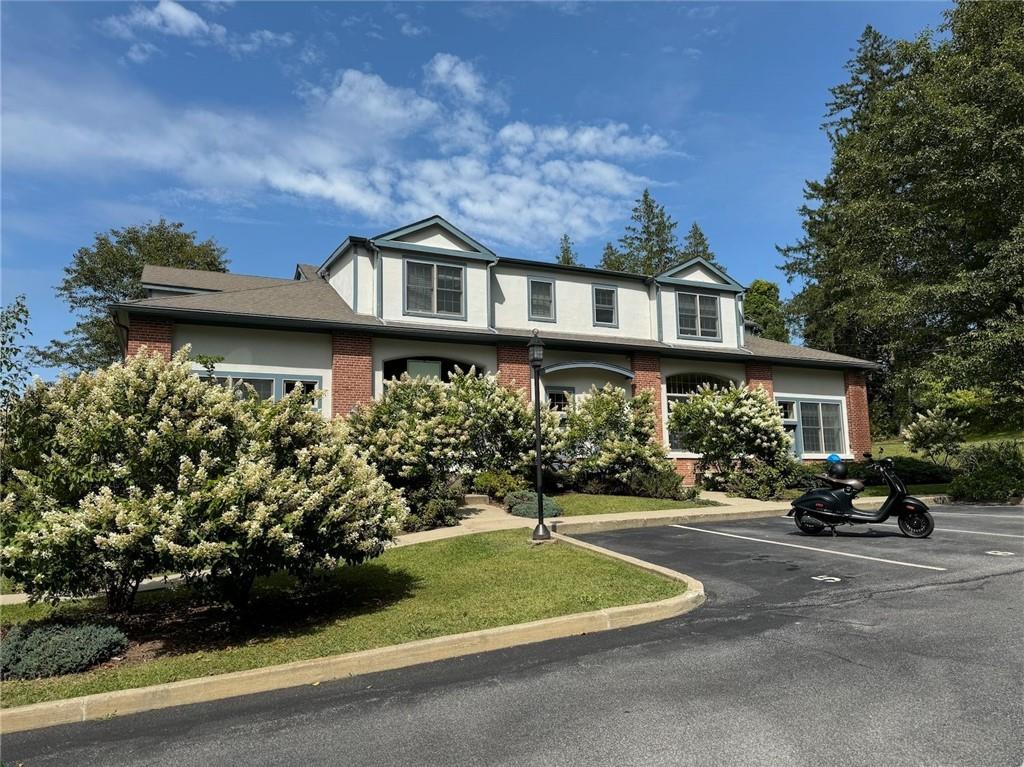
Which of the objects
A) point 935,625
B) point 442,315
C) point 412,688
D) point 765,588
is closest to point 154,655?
point 412,688

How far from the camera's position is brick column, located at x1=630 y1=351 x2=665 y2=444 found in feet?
70.8

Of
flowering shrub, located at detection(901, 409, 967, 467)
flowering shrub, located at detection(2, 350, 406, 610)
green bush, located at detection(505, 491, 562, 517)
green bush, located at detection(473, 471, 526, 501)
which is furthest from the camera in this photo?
flowering shrub, located at detection(901, 409, 967, 467)

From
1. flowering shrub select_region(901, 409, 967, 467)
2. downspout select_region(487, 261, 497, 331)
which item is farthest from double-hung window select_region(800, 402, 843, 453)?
downspout select_region(487, 261, 497, 331)

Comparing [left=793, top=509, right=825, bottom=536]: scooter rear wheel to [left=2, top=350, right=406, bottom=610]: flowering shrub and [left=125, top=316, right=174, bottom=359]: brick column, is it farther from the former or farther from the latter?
[left=125, top=316, right=174, bottom=359]: brick column

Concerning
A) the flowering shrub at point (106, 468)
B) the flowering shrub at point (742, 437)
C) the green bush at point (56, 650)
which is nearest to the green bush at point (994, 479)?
the flowering shrub at point (742, 437)

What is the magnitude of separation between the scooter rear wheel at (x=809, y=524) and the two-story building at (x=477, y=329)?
28.6 feet

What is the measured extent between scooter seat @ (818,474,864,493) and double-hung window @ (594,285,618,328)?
1176 centimetres

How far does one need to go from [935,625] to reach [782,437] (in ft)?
42.5

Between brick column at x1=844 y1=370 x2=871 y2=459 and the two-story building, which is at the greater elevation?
the two-story building

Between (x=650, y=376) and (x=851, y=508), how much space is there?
34.8 ft

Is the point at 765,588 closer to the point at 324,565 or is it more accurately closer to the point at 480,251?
the point at 324,565

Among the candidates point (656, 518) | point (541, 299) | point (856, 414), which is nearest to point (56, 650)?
point (656, 518)

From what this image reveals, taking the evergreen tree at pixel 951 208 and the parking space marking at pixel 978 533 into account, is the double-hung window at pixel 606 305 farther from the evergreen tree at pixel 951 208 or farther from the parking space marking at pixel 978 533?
the parking space marking at pixel 978 533

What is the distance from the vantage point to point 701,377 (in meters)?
23.6
